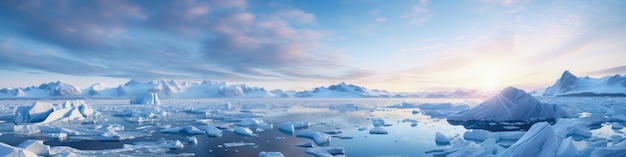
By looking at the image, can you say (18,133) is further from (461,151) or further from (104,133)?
(461,151)

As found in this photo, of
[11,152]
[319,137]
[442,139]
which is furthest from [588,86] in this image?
[11,152]

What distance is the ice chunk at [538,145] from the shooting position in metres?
7.07

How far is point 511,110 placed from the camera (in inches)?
847

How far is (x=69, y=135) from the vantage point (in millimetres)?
13305

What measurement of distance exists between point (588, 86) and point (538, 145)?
13271cm

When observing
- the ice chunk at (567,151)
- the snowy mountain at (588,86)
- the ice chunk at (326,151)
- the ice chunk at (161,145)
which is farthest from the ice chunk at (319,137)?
the snowy mountain at (588,86)

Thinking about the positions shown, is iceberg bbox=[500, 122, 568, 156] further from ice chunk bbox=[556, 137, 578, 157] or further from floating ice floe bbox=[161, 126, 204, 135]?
floating ice floe bbox=[161, 126, 204, 135]

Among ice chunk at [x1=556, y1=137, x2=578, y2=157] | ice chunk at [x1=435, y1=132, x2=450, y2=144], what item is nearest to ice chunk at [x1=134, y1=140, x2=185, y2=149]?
ice chunk at [x1=435, y1=132, x2=450, y2=144]

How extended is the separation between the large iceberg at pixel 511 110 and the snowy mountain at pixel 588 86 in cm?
9531

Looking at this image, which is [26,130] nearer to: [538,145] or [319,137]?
[319,137]

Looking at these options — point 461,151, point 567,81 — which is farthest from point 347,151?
point 567,81

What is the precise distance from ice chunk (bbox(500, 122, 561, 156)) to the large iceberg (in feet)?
47.0

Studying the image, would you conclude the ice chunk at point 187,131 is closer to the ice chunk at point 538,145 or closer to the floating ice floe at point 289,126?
the floating ice floe at point 289,126

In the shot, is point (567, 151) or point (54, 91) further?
point (54, 91)
